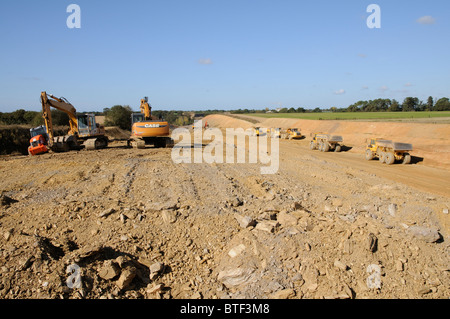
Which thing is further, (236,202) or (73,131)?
(73,131)

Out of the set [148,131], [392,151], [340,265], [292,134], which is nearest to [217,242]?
[340,265]

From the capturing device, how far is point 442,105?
7069 centimetres

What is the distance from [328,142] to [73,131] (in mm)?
18642

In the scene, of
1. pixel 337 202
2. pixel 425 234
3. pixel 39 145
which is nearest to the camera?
pixel 425 234

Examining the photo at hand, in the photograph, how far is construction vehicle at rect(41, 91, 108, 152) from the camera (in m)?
16.3

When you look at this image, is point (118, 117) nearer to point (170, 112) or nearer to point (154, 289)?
point (170, 112)

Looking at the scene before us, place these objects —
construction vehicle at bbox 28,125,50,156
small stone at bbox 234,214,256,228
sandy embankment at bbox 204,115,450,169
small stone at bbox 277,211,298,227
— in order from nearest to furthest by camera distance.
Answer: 1. small stone at bbox 234,214,256,228
2. small stone at bbox 277,211,298,227
3. sandy embankment at bbox 204,115,450,169
4. construction vehicle at bbox 28,125,50,156

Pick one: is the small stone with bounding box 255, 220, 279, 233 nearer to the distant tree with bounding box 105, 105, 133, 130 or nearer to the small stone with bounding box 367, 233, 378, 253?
the small stone with bounding box 367, 233, 378, 253

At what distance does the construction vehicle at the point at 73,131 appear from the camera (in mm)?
16312

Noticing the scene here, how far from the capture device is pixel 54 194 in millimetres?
7570

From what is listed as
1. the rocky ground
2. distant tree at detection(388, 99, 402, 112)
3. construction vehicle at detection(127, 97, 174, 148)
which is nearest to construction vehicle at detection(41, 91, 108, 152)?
construction vehicle at detection(127, 97, 174, 148)

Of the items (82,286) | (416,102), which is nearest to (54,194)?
(82,286)

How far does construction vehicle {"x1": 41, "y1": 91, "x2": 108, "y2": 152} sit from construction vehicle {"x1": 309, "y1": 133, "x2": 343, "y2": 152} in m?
16.8
